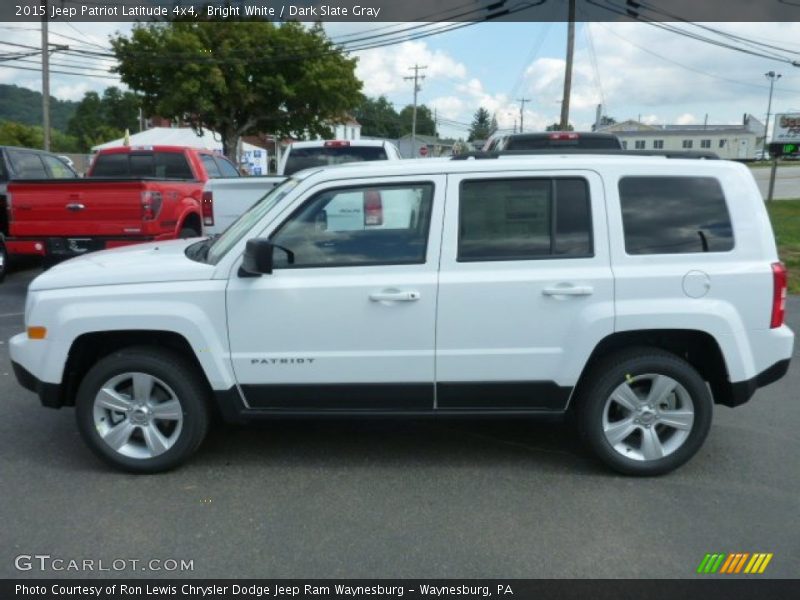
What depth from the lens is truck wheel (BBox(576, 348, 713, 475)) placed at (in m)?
4.15

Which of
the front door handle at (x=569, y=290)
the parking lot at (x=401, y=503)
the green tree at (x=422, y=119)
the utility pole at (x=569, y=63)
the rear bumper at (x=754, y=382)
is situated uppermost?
the green tree at (x=422, y=119)

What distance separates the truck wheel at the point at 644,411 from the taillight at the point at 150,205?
20.5 feet

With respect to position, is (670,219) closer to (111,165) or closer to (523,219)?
(523,219)

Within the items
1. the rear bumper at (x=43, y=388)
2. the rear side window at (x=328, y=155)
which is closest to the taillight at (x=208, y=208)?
the rear side window at (x=328, y=155)

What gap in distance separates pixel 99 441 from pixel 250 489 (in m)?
0.96

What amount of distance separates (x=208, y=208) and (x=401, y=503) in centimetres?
569

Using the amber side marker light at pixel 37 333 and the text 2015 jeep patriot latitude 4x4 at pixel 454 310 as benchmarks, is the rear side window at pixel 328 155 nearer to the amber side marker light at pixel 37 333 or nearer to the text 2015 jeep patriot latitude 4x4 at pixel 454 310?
the text 2015 jeep patriot latitude 4x4 at pixel 454 310

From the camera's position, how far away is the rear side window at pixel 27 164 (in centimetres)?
1141

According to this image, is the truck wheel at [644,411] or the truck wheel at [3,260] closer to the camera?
the truck wheel at [644,411]

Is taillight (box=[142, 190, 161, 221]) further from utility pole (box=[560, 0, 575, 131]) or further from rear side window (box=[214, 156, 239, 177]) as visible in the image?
utility pole (box=[560, 0, 575, 131])

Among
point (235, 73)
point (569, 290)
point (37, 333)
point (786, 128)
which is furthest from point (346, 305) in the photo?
point (235, 73)

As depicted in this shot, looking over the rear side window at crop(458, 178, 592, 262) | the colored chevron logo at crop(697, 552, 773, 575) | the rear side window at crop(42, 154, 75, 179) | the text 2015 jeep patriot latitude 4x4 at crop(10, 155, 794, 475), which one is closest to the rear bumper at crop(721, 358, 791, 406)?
the text 2015 jeep patriot latitude 4x4 at crop(10, 155, 794, 475)

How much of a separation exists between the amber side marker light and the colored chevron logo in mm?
3699

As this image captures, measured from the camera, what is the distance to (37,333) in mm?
4164
